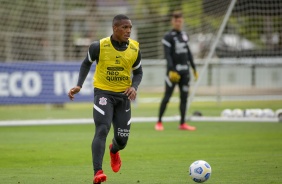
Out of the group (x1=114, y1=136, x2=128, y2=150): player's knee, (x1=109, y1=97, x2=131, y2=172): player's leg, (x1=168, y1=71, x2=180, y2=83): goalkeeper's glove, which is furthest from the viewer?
(x1=168, y1=71, x2=180, y2=83): goalkeeper's glove

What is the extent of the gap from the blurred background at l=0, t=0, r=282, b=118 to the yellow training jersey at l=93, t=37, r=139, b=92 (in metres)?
10.2

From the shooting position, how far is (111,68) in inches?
349

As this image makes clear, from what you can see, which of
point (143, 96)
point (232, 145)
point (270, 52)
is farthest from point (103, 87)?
point (143, 96)

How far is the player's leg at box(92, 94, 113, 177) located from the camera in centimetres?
840

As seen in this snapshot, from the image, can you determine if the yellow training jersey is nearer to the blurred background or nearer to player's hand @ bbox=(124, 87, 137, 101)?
player's hand @ bbox=(124, 87, 137, 101)

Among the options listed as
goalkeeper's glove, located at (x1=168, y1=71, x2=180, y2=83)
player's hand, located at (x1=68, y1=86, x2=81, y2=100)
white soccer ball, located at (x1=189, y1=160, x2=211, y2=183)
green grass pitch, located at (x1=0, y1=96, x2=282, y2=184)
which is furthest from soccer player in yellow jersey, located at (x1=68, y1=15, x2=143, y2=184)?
goalkeeper's glove, located at (x1=168, y1=71, x2=180, y2=83)

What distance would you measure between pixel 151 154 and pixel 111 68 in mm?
3127

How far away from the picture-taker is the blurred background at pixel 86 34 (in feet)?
65.8

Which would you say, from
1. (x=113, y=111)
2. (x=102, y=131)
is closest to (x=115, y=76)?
(x=113, y=111)

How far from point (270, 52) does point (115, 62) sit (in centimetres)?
1459

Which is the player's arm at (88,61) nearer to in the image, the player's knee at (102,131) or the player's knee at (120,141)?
the player's knee at (102,131)

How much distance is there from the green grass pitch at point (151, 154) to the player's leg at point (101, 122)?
62cm

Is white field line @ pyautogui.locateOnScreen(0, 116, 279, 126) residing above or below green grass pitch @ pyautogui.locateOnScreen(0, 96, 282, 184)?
below

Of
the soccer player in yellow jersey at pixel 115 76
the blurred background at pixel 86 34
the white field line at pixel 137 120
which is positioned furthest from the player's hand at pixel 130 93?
the blurred background at pixel 86 34
